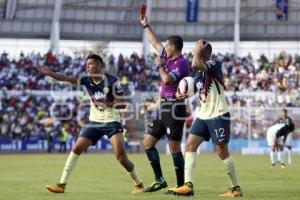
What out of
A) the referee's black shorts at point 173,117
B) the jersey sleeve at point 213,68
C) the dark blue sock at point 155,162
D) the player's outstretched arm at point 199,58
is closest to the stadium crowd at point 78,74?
the dark blue sock at point 155,162

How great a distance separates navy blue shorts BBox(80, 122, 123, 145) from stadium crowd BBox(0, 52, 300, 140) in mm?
30014

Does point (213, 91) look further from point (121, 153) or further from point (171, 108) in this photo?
point (121, 153)

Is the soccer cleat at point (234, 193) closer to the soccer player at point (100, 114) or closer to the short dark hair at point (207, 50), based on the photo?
the soccer player at point (100, 114)

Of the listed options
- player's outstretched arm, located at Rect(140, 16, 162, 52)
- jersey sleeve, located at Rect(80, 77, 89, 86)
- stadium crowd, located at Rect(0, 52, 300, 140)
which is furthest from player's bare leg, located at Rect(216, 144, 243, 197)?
stadium crowd, located at Rect(0, 52, 300, 140)

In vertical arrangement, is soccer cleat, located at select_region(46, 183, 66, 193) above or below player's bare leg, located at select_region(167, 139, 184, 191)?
below

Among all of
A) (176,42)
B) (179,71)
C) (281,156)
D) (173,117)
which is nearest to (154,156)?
(173,117)

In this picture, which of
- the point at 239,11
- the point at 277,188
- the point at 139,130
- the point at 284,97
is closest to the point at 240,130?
the point at 284,97

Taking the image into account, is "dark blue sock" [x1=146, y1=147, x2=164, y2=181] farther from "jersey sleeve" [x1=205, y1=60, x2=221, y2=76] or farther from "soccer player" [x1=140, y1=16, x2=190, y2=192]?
"jersey sleeve" [x1=205, y1=60, x2=221, y2=76]

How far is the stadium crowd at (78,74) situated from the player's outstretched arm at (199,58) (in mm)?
31598

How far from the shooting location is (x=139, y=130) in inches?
1826

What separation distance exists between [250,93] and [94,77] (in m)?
35.0

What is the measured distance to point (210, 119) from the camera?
460 inches

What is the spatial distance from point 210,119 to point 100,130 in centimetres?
206

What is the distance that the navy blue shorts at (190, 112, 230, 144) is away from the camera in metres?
11.6
